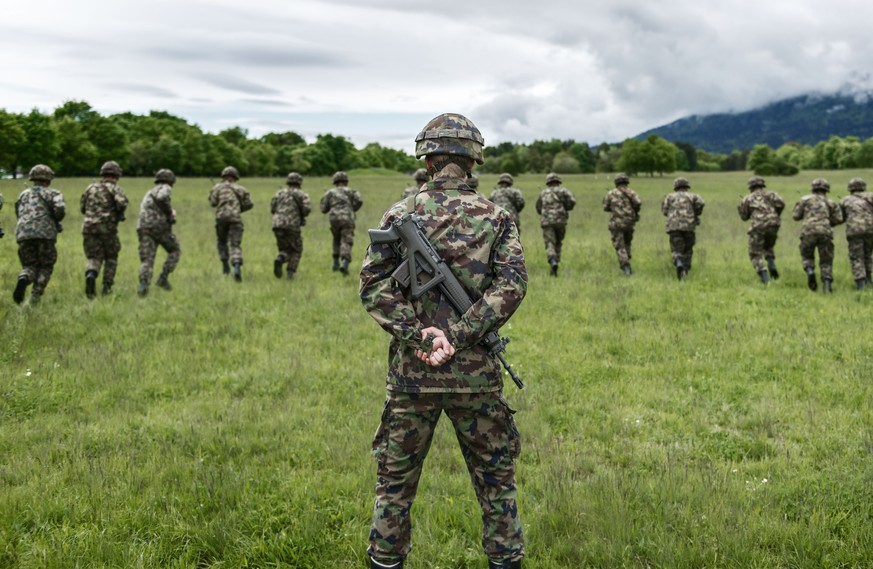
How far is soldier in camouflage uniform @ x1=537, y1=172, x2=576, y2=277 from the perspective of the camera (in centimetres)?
1450

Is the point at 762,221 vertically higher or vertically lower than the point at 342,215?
lower

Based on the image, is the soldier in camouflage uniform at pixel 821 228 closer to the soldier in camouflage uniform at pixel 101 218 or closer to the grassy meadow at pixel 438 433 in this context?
the grassy meadow at pixel 438 433

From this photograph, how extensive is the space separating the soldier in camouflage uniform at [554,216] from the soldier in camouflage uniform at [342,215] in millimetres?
4392

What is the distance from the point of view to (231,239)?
14.0 metres

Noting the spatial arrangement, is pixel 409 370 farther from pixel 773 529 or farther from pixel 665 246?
pixel 665 246

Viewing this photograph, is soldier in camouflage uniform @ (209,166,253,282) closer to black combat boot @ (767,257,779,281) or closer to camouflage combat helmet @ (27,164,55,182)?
camouflage combat helmet @ (27,164,55,182)

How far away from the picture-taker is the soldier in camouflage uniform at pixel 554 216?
1450 centimetres

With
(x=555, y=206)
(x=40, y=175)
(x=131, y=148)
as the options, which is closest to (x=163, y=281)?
(x=40, y=175)

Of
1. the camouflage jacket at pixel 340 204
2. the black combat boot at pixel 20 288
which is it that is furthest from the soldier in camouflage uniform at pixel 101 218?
the camouflage jacket at pixel 340 204

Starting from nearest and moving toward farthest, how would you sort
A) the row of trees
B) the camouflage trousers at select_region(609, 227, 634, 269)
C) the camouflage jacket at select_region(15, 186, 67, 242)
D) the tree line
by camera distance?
the camouflage jacket at select_region(15, 186, 67, 242)
the camouflage trousers at select_region(609, 227, 634, 269)
the row of trees
the tree line

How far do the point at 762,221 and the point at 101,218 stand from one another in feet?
43.7

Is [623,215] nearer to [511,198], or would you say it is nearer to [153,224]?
[511,198]

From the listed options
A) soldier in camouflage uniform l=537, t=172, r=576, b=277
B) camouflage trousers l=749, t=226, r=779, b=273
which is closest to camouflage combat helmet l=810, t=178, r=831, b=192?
camouflage trousers l=749, t=226, r=779, b=273

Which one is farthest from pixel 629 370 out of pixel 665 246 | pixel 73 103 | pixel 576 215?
pixel 73 103
